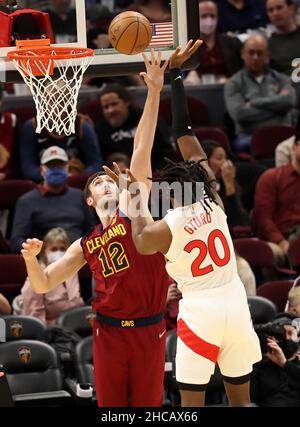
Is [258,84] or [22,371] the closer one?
[22,371]

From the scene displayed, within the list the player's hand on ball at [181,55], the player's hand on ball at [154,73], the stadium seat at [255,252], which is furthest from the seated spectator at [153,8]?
the player's hand on ball at [154,73]

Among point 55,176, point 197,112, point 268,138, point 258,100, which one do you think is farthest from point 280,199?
point 55,176

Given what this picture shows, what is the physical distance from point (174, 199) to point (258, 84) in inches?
203

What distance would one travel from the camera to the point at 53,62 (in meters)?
6.94

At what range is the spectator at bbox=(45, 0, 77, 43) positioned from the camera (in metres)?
11.7

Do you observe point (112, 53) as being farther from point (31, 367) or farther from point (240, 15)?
point (240, 15)

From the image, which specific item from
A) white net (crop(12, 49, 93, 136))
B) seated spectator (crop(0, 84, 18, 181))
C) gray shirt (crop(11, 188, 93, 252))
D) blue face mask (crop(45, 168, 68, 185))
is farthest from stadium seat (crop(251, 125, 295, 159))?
white net (crop(12, 49, 93, 136))

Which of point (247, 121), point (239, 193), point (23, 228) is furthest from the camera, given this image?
point (247, 121)

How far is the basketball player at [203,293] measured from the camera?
615 cm

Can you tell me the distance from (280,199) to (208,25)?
8.77ft

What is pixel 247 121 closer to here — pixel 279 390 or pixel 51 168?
pixel 51 168

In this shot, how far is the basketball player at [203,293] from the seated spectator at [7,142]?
13.7 feet

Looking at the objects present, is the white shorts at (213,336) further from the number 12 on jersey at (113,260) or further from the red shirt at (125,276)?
the number 12 on jersey at (113,260)
